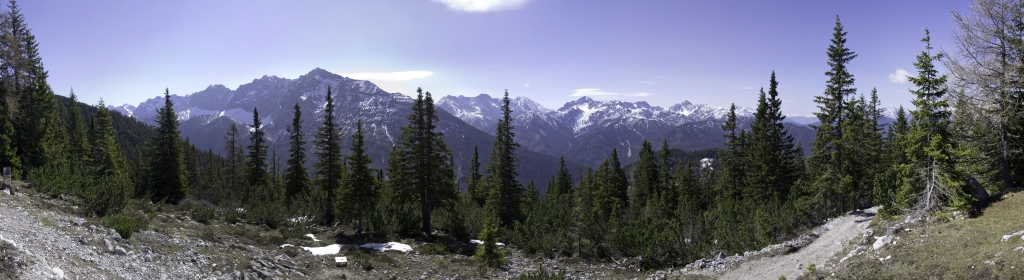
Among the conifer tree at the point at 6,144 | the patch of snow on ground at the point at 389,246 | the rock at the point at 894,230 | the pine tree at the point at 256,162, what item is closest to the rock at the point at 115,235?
the patch of snow on ground at the point at 389,246

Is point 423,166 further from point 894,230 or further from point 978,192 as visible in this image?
point 978,192

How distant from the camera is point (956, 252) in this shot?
13117mm

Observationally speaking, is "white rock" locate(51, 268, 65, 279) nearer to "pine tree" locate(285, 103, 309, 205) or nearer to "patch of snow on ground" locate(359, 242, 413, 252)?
"patch of snow on ground" locate(359, 242, 413, 252)

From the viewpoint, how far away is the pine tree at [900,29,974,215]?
1722 centimetres

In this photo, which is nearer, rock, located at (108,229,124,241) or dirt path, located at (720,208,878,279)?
rock, located at (108,229,124,241)

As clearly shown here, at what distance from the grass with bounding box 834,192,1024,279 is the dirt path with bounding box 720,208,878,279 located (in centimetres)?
253

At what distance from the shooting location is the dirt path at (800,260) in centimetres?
1784

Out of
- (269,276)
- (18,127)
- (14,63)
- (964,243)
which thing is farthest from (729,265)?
(18,127)

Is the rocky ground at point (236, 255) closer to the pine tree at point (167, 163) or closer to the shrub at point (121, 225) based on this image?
the shrub at point (121, 225)

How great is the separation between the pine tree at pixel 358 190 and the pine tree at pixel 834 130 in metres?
29.4

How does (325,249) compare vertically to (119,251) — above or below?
below

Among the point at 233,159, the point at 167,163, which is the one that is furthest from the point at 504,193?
the point at 233,159

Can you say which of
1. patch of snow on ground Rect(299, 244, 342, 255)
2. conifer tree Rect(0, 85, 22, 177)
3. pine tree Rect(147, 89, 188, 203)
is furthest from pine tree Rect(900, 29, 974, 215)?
pine tree Rect(147, 89, 188, 203)

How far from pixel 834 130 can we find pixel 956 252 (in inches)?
643
